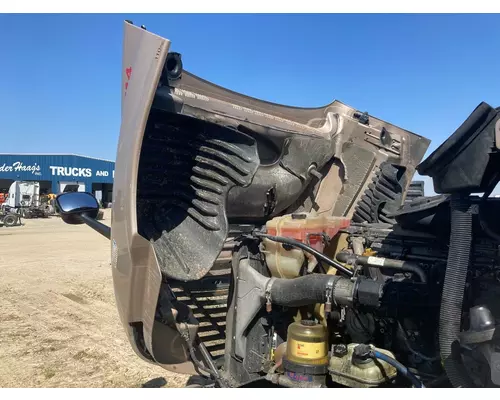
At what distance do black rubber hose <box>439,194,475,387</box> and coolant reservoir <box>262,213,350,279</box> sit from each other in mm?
1028

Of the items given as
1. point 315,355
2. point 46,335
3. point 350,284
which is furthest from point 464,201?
point 46,335

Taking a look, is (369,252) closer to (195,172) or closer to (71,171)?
(195,172)

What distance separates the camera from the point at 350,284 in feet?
7.34

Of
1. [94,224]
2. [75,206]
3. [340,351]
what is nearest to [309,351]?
[340,351]

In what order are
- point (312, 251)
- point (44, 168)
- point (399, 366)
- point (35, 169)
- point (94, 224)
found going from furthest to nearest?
point (44, 168) < point (35, 169) < point (94, 224) < point (312, 251) < point (399, 366)

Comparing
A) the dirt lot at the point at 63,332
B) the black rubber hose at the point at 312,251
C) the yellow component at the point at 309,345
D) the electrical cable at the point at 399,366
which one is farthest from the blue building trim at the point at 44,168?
the electrical cable at the point at 399,366

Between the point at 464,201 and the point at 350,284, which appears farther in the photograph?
the point at 350,284

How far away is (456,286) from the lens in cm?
164

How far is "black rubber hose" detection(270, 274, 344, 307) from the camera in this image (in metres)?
2.31

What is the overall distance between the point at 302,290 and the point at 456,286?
0.90 meters

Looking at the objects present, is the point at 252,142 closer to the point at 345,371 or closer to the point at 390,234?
the point at 390,234

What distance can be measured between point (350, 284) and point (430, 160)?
823 mm

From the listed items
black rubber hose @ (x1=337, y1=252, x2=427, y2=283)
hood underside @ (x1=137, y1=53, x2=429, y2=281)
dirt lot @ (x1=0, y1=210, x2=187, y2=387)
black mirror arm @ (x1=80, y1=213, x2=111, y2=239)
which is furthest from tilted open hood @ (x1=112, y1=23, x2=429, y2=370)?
dirt lot @ (x1=0, y1=210, x2=187, y2=387)

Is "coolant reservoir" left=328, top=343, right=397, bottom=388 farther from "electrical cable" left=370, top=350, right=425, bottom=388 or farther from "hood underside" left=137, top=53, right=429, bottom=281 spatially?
"hood underside" left=137, top=53, right=429, bottom=281
